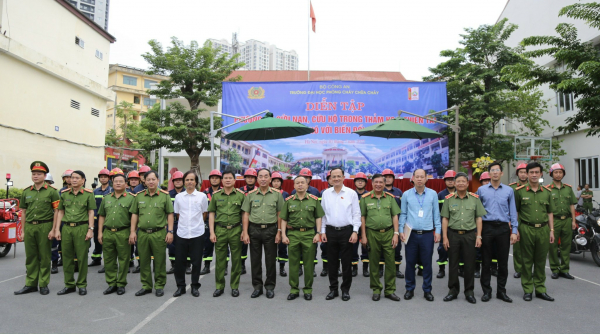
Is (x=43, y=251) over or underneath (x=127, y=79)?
underneath

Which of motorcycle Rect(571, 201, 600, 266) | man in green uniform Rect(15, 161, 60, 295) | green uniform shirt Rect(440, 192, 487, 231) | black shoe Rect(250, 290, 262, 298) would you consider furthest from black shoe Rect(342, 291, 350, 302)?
motorcycle Rect(571, 201, 600, 266)

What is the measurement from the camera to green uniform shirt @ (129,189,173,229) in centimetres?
557

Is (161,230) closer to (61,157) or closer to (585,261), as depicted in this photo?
(585,261)

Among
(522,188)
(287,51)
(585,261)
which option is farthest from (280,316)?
(287,51)

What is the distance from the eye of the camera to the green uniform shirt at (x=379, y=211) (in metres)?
5.45

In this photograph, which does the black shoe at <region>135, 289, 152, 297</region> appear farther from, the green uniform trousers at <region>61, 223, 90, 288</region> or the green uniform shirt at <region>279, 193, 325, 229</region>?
the green uniform shirt at <region>279, 193, 325, 229</region>

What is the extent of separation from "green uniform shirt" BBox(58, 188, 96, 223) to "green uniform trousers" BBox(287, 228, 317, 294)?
2.99 meters

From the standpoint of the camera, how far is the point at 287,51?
208 feet

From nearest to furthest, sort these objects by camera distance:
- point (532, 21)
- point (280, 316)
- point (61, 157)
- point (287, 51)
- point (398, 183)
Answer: point (280, 316), point (398, 183), point (61, 157), point (532, 21), point (287, 51)

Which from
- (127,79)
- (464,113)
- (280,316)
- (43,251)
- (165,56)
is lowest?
(280,316)

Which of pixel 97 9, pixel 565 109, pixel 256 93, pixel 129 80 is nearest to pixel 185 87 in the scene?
pixel 256 93

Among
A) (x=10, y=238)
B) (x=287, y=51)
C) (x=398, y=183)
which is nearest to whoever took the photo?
(x=10, y=238)

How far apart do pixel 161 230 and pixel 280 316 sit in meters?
2.15

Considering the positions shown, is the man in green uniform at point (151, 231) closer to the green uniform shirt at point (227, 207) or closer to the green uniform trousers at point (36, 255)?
the green uniform shirt at point (227, 207)
